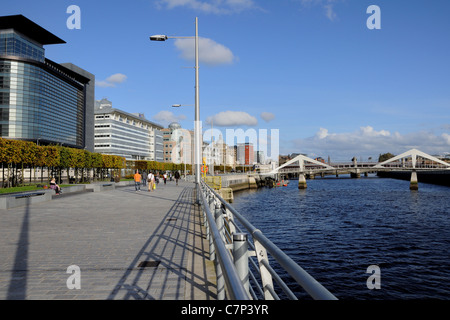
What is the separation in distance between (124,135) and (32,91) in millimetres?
61735

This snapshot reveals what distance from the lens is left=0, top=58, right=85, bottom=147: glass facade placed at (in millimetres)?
102125

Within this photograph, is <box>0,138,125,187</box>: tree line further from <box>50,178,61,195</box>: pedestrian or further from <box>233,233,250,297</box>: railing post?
<box>233,233,250,297</box>: railing post

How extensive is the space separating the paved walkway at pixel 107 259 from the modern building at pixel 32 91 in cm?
10660

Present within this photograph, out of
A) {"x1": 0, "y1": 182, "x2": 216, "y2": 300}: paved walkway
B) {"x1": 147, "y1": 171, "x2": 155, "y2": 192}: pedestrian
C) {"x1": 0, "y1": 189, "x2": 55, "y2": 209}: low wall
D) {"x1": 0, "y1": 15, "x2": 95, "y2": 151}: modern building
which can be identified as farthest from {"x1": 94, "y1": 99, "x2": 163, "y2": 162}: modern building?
{"x1": 0, "y1": 182, "x2": 216, "y2": 300}: paved walkway

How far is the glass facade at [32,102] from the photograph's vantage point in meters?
102

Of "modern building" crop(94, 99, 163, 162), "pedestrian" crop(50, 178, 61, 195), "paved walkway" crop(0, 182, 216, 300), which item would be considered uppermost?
"modern building" crop(94, 99, 163, 162)

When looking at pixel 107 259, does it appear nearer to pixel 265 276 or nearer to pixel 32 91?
pixel 265 276

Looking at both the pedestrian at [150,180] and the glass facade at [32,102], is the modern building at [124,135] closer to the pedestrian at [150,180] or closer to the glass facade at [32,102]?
the glass facade at [32,102]

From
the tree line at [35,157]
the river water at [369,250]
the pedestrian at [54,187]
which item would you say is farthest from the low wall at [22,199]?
the river water at [369,250]

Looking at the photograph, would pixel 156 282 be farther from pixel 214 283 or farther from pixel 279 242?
pixel 279 242

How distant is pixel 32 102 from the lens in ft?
352

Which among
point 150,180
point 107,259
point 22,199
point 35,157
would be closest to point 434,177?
point 150,180

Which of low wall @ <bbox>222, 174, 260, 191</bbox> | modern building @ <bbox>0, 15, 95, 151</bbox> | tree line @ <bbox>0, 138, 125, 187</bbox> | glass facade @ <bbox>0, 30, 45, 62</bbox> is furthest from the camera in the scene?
glass facade @ <bbox>0, 30, 45, 62</bbox>
